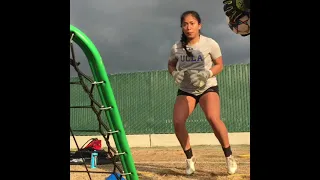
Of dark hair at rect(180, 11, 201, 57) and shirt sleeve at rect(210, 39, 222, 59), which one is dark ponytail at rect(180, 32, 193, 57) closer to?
dark hair at rect(180, 11, 201, 57)

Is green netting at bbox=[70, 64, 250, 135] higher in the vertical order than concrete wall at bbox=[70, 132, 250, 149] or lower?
higher

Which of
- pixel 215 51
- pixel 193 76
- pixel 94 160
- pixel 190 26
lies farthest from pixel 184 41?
pixel 94 160

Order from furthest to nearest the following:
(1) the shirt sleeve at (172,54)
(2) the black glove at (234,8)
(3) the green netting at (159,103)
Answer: (3) the green netting at (159,103) < (1) the shirt sleeve at (172,54) < (2) the black glove at (234,8)

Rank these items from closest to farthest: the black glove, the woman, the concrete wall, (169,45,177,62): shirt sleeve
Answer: the black glove → the woman → (169,45,177,62): shirt sleeve → the concrete wall

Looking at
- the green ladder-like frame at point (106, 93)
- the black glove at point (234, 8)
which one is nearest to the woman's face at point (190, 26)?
the black glove at point (234, 8)

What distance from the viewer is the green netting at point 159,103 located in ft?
36.8

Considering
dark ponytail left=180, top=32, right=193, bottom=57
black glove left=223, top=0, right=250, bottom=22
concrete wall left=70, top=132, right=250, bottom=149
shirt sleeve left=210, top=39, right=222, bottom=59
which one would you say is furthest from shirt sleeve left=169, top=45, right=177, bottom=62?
concrete wall left=70, top=132, right=250, bottom=149

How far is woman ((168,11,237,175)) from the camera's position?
4250 mm

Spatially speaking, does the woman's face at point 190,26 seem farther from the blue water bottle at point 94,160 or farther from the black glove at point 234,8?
the blue water bottle at point 94,160

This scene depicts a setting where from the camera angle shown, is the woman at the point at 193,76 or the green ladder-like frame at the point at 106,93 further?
the woman at the point at 193,76

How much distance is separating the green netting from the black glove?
805 centimetres

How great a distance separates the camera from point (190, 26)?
4.46 metres

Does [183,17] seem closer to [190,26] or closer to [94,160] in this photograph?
[190,26]
